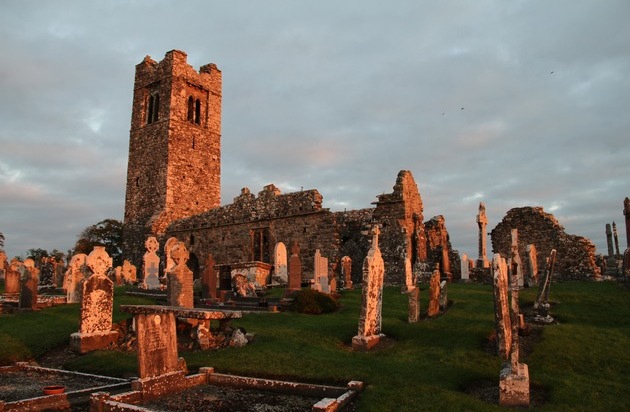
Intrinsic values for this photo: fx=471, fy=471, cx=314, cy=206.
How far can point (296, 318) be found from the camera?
12750 mm

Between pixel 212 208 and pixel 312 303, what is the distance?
19.3 meters

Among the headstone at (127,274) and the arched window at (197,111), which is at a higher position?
the arched window at (197,111)

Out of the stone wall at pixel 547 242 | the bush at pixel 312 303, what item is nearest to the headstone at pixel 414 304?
the bush at pixel 312 303

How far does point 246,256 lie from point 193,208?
9.56 m

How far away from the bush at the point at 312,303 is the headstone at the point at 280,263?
334 inches

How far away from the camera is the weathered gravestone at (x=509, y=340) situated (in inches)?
246

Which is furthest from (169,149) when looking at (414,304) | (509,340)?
(509,340)

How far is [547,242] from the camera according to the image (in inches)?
1051

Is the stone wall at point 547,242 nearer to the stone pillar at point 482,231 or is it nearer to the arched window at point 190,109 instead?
the stone pillar at point 482,231

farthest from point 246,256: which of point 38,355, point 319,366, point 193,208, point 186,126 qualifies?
point 319,366

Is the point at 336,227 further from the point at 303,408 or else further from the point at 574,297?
the point at 303,408

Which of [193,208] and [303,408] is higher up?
[193,208]

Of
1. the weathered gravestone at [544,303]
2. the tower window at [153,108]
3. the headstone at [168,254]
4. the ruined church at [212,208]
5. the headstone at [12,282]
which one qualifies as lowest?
the weathered gravestone at [544,303]

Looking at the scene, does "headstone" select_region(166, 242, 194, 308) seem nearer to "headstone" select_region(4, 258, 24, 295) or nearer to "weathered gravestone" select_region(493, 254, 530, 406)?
"weathered gravestone" select_region(493, 254, 530, 406)
